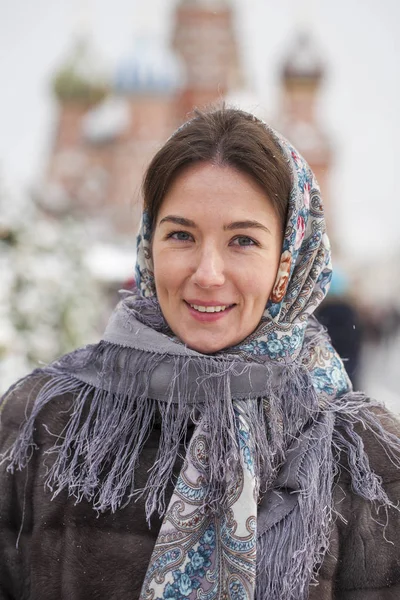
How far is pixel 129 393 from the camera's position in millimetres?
1964

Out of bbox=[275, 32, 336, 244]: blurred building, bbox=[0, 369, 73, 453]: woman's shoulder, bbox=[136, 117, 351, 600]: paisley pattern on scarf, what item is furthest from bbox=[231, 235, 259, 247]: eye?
bbox=[275, 32, 336, 244]: blurred building

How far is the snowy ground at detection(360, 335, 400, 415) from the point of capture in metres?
10.7

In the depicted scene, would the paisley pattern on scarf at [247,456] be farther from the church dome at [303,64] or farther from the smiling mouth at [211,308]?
the church dome at [303,64]

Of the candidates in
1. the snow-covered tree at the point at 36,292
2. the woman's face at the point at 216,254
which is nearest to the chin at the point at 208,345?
the woman's face at the point at 216,254

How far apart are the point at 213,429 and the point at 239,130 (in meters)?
0.76

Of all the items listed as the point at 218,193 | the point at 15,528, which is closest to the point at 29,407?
the point at 15,528

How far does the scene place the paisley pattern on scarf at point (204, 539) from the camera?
5.87 ft

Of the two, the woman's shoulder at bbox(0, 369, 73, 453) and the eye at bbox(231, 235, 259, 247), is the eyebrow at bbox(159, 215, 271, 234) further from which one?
the woman's shoulder at bbox(0, 369, 73, 453)

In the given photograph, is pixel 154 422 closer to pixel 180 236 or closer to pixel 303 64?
pixel 180 236

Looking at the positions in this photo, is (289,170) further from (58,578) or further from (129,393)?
(58,578)

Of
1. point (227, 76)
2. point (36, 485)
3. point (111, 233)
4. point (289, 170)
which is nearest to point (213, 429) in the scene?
point (36, 485)

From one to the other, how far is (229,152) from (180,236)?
0.24m

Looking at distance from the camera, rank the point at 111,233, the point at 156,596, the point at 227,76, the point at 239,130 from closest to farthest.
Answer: the point at 156,596 → the point at 239,130 → the point at 111,233 → the point at 227,76

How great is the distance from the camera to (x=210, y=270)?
1.84 meters
